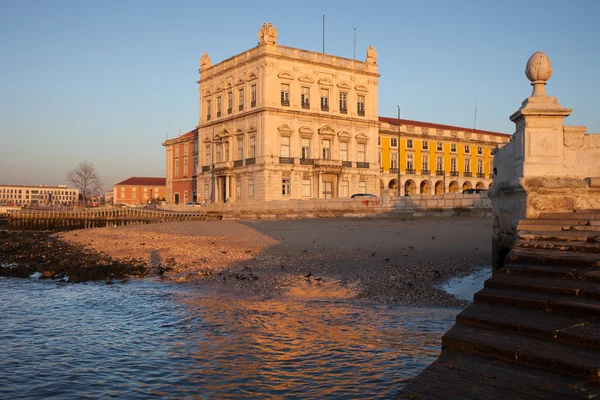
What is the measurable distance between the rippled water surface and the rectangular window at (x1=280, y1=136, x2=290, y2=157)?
43.6 m

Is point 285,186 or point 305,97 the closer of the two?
point 285,186

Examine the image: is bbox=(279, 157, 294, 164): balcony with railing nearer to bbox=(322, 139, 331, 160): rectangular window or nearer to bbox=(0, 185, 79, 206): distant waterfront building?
bbox=(322, 139, 331, 160): rectangular window

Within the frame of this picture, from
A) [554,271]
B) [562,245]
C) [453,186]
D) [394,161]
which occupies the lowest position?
[554,271]

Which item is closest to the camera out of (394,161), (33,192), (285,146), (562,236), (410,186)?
(562,236)

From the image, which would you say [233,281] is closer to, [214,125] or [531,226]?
[531,226]

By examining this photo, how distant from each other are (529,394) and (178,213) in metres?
50.4

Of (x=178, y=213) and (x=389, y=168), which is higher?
(x=389, y=168)

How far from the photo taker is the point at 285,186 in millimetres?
55125

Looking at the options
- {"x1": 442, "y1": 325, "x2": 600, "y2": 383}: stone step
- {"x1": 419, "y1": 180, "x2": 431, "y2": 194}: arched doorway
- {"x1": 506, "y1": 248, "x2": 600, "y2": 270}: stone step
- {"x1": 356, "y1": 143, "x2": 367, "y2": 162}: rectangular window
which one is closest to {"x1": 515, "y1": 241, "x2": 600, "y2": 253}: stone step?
{"x1": 506, "y1": 248, "x2": 600, "y2": 270}: stone step

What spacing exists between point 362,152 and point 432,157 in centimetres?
1695

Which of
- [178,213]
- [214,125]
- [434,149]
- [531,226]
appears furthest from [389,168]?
[531,226]

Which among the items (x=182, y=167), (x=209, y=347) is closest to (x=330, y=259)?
(x=209, y=347)

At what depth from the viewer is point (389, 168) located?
230 feet

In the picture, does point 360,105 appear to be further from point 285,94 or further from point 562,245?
point 562,245
